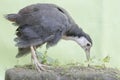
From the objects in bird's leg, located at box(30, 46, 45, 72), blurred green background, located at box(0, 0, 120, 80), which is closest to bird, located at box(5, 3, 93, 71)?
bird's leg, located at box(30, 46, 45, 72)

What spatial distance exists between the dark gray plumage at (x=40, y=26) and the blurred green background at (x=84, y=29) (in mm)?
830

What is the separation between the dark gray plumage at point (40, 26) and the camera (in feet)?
5.90

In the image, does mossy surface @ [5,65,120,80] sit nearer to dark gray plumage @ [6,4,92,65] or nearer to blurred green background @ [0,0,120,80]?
dark gray plumage @ [6,4,92,65]

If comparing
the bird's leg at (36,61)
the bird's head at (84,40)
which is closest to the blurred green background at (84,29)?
the bird's head at (84,40)

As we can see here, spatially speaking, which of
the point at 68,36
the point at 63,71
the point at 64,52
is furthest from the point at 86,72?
the point at 64,52

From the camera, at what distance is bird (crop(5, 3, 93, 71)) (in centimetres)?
180

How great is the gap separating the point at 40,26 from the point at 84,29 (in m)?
0.96

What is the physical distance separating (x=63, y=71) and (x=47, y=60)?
21cm

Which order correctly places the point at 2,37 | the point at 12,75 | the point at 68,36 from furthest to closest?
the point at 2,37 < the point at 68,36 < the point at 12,75

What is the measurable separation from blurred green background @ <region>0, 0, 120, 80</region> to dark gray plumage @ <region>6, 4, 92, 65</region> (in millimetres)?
830

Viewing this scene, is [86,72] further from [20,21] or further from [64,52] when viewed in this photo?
[64,52]

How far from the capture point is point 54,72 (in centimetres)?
176

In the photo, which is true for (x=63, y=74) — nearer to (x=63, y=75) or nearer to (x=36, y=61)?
(x=63, y=75)

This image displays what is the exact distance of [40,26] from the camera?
1.81 meters
